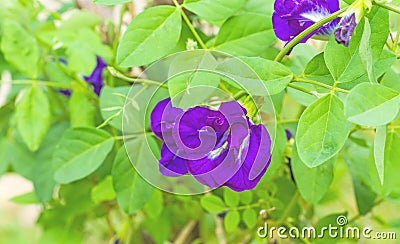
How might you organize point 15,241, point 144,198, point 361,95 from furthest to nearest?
point 15,241 < point 144,198 < point 361,95

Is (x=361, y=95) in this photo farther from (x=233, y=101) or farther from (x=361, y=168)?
(x=361, y=168)

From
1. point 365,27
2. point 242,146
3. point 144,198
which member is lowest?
point 144,198

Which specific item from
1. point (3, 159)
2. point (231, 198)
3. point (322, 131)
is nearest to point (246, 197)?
point (231, 198)

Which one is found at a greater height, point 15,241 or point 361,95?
point 361,95

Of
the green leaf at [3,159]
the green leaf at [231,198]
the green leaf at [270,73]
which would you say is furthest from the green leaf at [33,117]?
the green leaf at [270,73]

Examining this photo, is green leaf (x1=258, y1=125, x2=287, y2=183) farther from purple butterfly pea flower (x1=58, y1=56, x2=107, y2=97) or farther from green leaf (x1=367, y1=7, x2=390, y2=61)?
purple butterfly pea flower (x1=58, y1=56, x2=107, y2=97)

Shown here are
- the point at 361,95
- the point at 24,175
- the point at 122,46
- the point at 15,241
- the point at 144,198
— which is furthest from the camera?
the point at 15,241

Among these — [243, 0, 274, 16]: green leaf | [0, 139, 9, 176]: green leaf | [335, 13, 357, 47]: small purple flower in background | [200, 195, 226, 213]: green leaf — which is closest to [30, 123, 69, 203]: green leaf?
[0, 139, 9, 176]: green leaf

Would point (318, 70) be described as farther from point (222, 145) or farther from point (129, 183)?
point (129, 183)

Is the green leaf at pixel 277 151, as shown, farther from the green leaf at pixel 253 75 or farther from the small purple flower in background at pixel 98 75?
the small purple flower in background at pixel 98 75

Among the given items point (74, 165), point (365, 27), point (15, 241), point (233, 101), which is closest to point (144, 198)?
point (74, 165)
